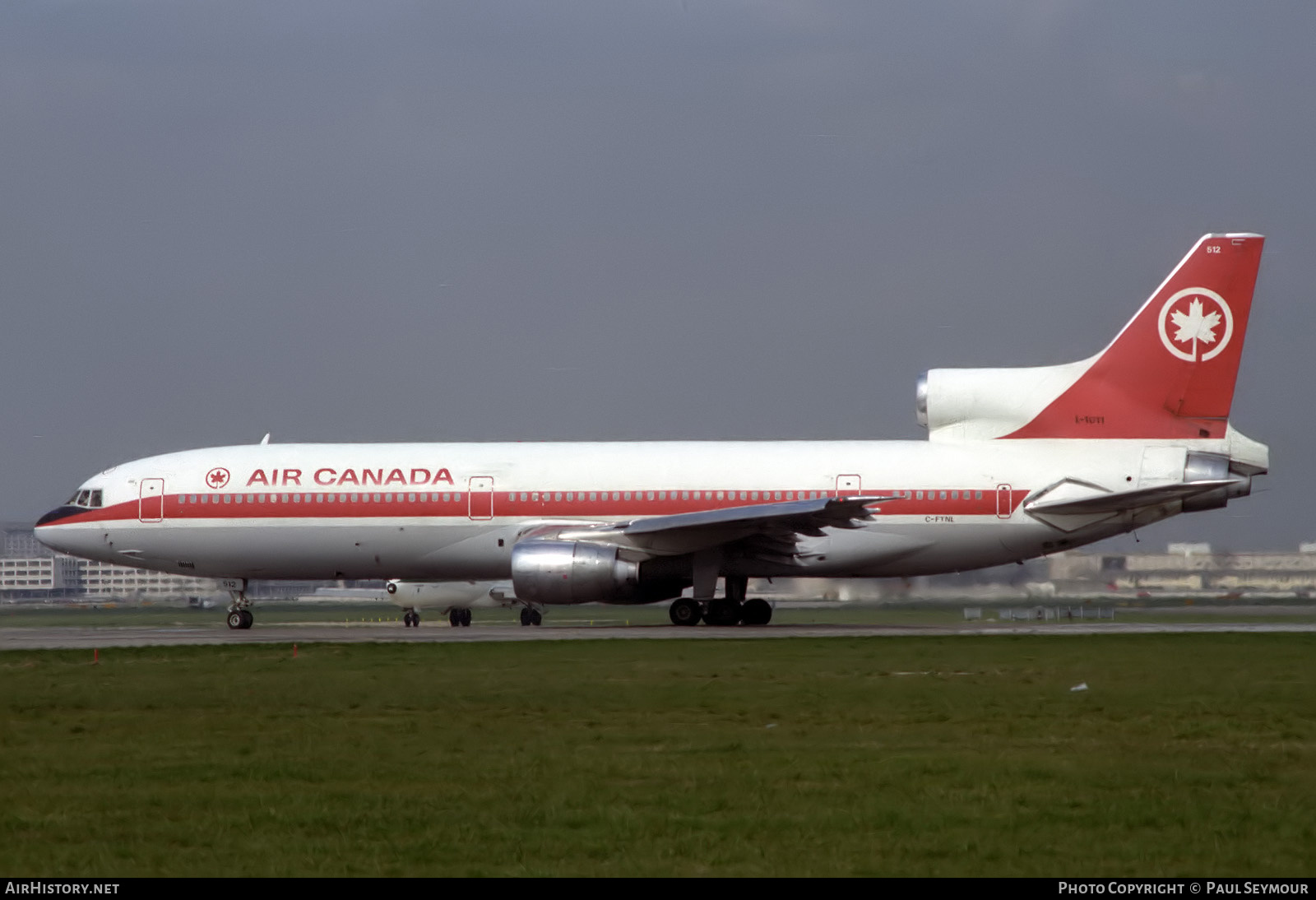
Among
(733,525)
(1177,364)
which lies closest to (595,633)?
(733,525)

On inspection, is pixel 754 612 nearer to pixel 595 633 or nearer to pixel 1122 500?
pixel 595 633

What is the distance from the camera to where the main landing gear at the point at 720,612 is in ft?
99.9

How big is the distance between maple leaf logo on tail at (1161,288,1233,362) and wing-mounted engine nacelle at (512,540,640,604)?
11.9 meters

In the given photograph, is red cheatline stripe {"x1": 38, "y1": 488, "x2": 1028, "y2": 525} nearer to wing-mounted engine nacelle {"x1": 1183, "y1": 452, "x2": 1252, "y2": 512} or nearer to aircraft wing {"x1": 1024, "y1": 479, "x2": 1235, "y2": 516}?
aircraft wing {"x1": 1024, "y1": 479, "x2": 1235, "y2": 516}

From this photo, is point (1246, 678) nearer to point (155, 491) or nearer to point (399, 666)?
point (399, 666)

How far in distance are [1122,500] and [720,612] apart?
8122 millimetres

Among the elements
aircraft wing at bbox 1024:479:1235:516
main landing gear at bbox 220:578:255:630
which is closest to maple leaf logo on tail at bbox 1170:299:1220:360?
aircraft wing at bbox 1024:479:1235:516

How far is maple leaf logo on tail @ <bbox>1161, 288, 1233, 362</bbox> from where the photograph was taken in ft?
102

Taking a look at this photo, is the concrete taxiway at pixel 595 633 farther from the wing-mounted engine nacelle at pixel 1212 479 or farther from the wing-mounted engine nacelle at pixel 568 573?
the wing-mounted engine nacelle at pixel 1212 479

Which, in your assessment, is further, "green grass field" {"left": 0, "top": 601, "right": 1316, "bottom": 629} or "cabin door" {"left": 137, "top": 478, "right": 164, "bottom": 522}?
"green grass field" {"left": 0, "top": 601, "right": 1316, "bottom": 629}

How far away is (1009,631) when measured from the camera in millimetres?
27047

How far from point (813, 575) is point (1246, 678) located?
1473 centimetres

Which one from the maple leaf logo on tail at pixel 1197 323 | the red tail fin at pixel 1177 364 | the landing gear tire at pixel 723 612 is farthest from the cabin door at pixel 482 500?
the maple leaf logo on tail at pixel 1197 323

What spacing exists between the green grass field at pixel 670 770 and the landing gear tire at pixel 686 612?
36.1 feet
